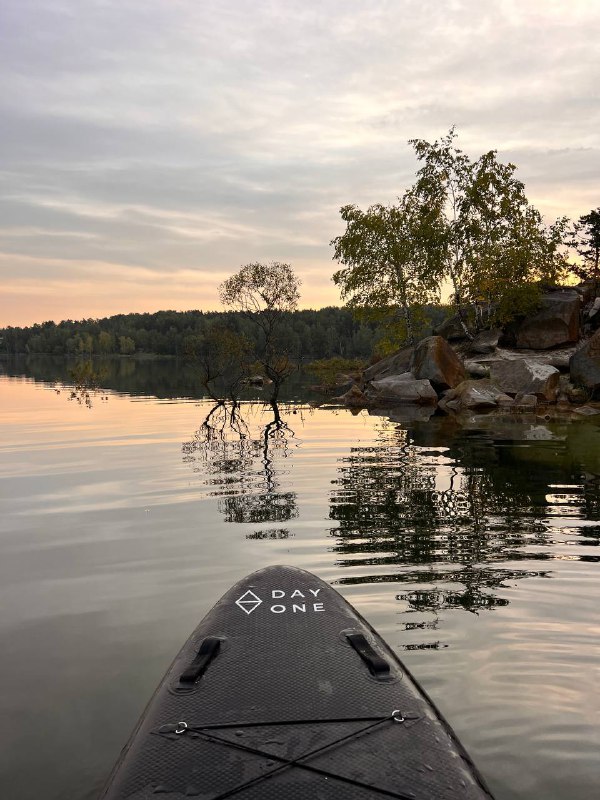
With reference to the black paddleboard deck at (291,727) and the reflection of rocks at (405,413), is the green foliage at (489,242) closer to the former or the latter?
the reflection of rocks at (405,413)

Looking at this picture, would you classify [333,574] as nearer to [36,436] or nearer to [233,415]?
[36,436]

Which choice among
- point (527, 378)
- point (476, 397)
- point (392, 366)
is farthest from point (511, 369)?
point (392, 366)

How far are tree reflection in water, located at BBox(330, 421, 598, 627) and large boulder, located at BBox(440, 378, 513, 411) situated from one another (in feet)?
33.5

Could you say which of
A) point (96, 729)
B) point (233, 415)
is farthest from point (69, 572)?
point (233, 415)

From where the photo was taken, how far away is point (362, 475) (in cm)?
1210

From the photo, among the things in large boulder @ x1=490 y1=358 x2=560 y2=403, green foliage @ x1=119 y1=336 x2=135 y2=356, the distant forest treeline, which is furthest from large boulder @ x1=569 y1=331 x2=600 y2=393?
green foliage @ x1=119 y1=336 x2=135 y2=356

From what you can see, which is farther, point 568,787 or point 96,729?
point 96,729

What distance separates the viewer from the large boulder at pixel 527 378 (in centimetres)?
2650

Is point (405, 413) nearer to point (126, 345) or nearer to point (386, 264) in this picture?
point (386, 264)

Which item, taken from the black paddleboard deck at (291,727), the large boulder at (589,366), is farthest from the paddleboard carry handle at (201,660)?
the large boulder at (589,366)

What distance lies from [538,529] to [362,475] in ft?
14.2

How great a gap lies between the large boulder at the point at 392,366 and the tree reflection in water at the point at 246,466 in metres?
14.9

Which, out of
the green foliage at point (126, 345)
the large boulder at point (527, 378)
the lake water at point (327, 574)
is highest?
the green foliage at point (126, 345)

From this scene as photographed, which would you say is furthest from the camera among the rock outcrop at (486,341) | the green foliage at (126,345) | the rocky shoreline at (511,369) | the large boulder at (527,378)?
the green foliage at (126,345)
